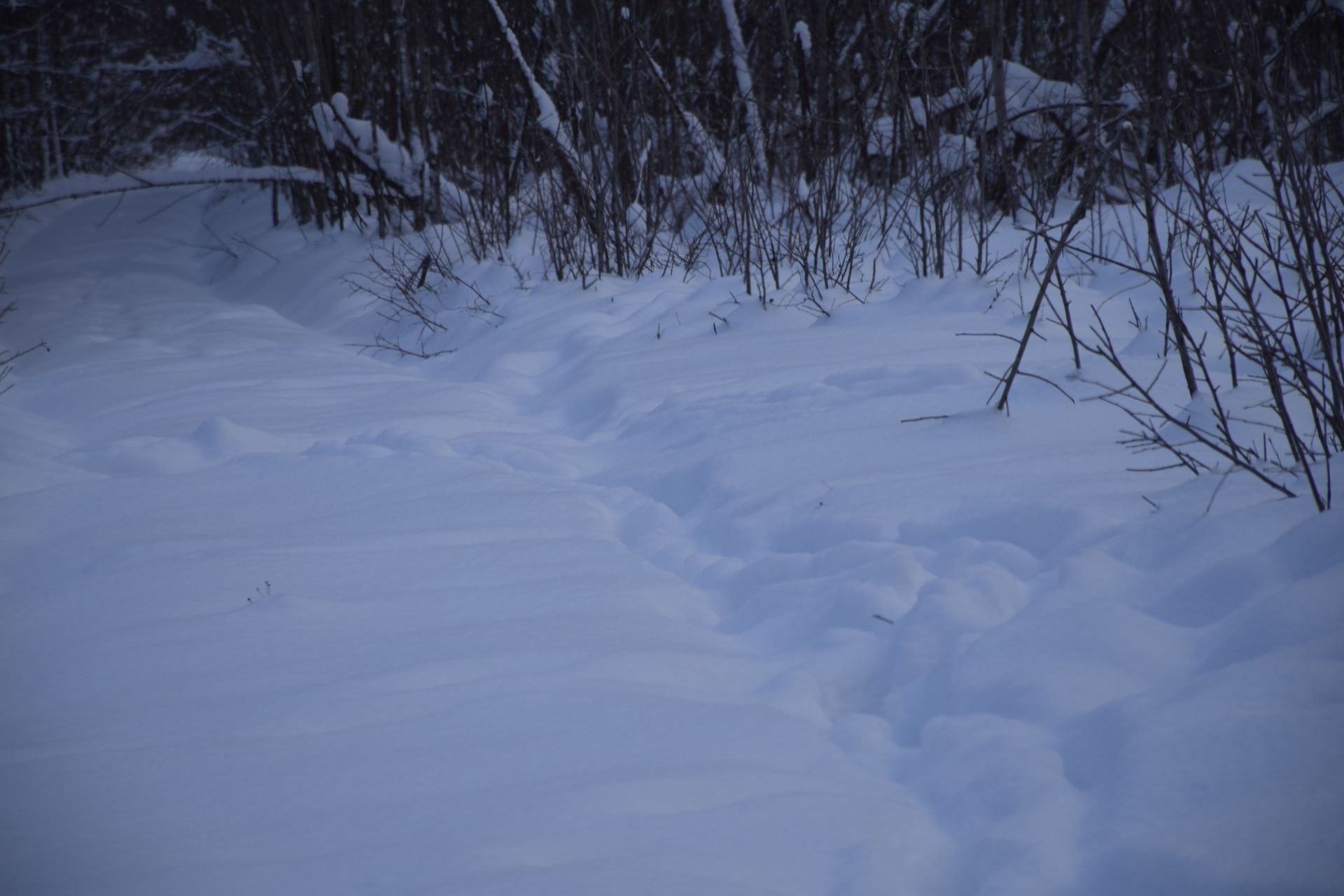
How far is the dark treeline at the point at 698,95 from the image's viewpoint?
14.6 ft

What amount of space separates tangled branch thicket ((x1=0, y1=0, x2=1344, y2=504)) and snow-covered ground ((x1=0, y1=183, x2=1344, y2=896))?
1.11ft

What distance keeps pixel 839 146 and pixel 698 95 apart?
2402 millimetres

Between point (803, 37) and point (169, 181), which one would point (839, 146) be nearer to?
point (803, 37)

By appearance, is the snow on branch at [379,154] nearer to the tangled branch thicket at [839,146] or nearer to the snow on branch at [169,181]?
the tangled branch thicket at [839,146]

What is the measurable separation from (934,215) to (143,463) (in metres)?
3.33

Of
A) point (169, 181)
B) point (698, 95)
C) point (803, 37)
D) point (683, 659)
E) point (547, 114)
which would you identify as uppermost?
point (803, 37)

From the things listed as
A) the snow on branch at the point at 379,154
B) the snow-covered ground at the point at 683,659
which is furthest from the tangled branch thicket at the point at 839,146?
the snow-covered ground at the point at 683,659

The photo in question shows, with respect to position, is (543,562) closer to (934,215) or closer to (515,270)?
(934,215)

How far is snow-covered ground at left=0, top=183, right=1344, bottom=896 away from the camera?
1.03 metres

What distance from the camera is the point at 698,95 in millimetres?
6648

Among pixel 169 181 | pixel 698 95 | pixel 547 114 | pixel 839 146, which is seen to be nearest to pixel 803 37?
pixel 698 95

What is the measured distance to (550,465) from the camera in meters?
2.61

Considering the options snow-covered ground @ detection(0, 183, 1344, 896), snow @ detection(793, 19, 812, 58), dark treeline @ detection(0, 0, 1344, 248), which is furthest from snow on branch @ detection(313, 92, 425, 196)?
snow-covered ground @ detection(0, 183, 1344, 896)

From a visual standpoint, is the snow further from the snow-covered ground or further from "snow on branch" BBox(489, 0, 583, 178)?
the snow-covered ground
